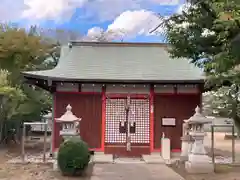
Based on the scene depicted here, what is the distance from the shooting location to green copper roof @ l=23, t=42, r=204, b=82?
16406mm

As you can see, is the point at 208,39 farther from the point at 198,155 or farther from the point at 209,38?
the point at 198,155

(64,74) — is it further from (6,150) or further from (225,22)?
(225,22)

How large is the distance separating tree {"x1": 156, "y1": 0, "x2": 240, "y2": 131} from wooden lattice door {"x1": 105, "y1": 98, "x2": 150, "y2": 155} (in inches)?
312

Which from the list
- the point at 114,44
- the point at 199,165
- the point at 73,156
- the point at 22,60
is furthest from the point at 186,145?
the point at 22,60

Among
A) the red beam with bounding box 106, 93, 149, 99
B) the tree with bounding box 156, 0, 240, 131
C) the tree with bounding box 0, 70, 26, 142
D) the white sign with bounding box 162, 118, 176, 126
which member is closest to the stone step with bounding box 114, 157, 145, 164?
the white sign with bounding box 162, 118, 176, 126

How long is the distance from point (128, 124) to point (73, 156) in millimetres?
6286

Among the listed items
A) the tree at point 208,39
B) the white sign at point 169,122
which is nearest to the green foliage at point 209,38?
the tree at point 208,39

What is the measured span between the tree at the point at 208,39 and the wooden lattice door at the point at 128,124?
7.93 meters


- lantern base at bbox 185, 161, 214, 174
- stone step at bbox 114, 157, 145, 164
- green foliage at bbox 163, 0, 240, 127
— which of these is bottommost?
stone step at bbox 114, 157, 145, 164

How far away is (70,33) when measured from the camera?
3994 cm

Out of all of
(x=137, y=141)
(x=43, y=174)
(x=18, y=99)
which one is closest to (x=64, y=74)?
(x=18, y=99)

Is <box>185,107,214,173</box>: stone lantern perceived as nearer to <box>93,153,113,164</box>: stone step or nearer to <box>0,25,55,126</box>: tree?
<box>93,153,113,164</box>: stone step

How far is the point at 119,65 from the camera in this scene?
18234 millimetres

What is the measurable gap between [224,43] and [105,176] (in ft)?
19.0
